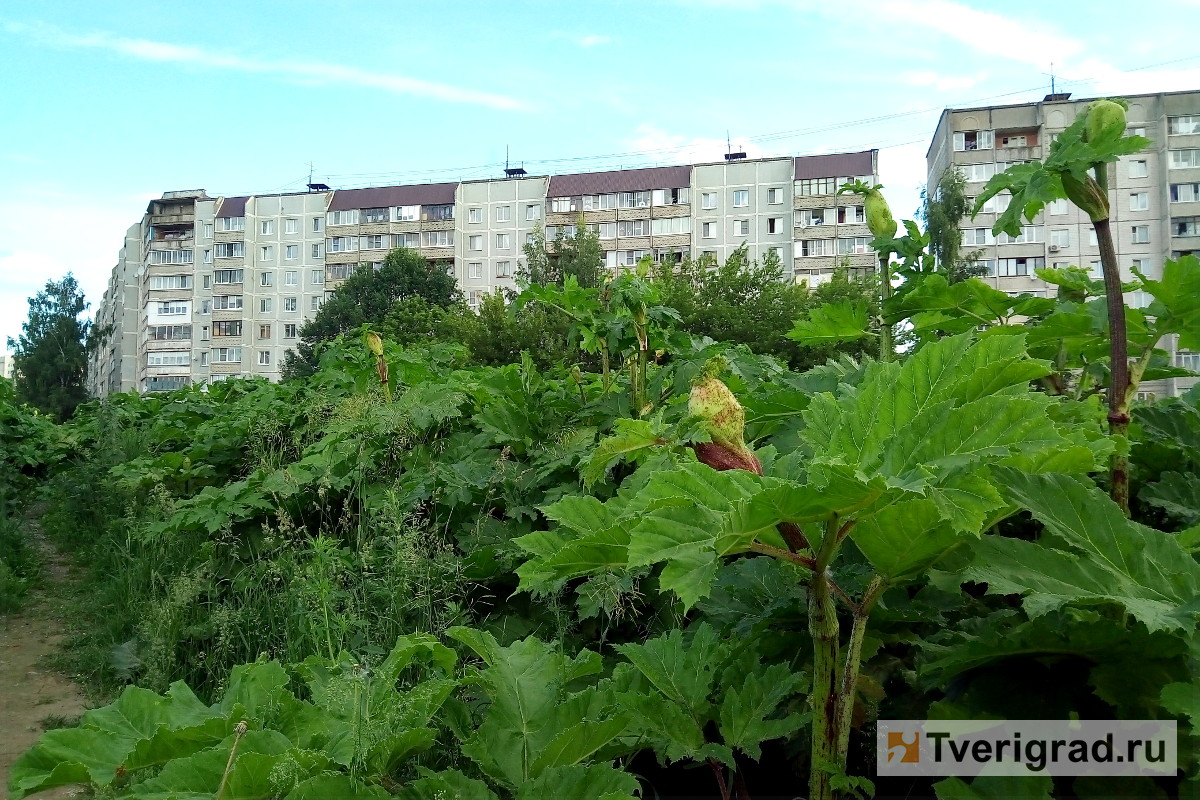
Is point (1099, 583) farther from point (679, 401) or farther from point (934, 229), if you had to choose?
point (934, 229)

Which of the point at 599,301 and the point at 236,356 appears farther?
the point at 236,356

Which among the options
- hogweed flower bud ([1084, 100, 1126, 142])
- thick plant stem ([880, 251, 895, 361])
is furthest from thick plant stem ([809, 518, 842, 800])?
thick plant stem ([880, 251, 895, 361])

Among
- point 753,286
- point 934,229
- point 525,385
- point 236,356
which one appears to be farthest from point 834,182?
point 525,385

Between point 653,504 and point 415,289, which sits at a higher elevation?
point 415,289

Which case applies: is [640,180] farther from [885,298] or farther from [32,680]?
[885,298]

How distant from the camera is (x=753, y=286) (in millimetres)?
33656

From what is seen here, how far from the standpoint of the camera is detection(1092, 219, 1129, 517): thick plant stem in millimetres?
1598

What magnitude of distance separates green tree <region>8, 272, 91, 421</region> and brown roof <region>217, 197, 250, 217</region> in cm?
1323

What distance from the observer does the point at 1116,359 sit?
1.63 m

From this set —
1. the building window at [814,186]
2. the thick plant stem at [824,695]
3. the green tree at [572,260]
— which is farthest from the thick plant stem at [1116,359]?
the building window at [814,186]

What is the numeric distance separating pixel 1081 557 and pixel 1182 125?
6368 centimetres

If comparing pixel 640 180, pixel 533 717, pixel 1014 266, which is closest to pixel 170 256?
pixel 640 180

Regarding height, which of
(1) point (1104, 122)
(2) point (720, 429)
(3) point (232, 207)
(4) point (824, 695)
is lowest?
(4) point (824, 695)

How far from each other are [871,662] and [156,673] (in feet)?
11.2
